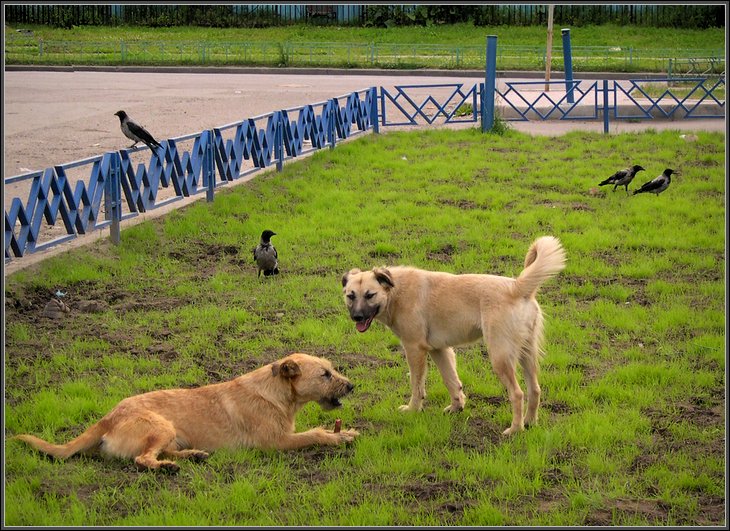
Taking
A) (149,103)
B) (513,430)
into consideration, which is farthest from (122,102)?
(513,430)

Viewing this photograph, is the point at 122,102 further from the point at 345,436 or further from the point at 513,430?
the point at 513,430

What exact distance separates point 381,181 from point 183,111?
887 centimetres

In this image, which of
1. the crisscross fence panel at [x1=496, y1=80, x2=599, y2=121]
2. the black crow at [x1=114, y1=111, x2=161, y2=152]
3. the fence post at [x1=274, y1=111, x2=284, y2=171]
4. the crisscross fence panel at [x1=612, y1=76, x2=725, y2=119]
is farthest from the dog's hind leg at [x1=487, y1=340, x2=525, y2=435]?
the crisscross fence panel at [x1=496, y1=80, x2=599, y2=121]

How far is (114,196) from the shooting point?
12.1 metres

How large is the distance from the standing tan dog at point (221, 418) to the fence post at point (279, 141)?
1070 cm

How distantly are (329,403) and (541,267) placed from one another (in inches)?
70.7

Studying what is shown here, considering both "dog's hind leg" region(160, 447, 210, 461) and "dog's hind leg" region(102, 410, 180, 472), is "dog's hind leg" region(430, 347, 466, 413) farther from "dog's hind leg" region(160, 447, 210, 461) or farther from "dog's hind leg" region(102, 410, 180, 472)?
"dog's hind leg" region(102, 410, 180, 472)

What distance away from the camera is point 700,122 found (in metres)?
22.0

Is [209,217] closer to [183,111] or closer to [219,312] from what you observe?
[219,312]

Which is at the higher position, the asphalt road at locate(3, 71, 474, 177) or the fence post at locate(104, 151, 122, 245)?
the asphalt road at locate(3, 71, 474, 177)

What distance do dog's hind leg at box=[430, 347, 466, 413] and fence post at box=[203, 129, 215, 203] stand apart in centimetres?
800

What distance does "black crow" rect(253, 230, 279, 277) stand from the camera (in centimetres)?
1082

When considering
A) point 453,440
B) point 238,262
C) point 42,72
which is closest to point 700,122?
point 238,262

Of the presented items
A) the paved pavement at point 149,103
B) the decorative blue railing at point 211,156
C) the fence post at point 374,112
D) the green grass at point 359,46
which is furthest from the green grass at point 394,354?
the green grass at point 359,46
